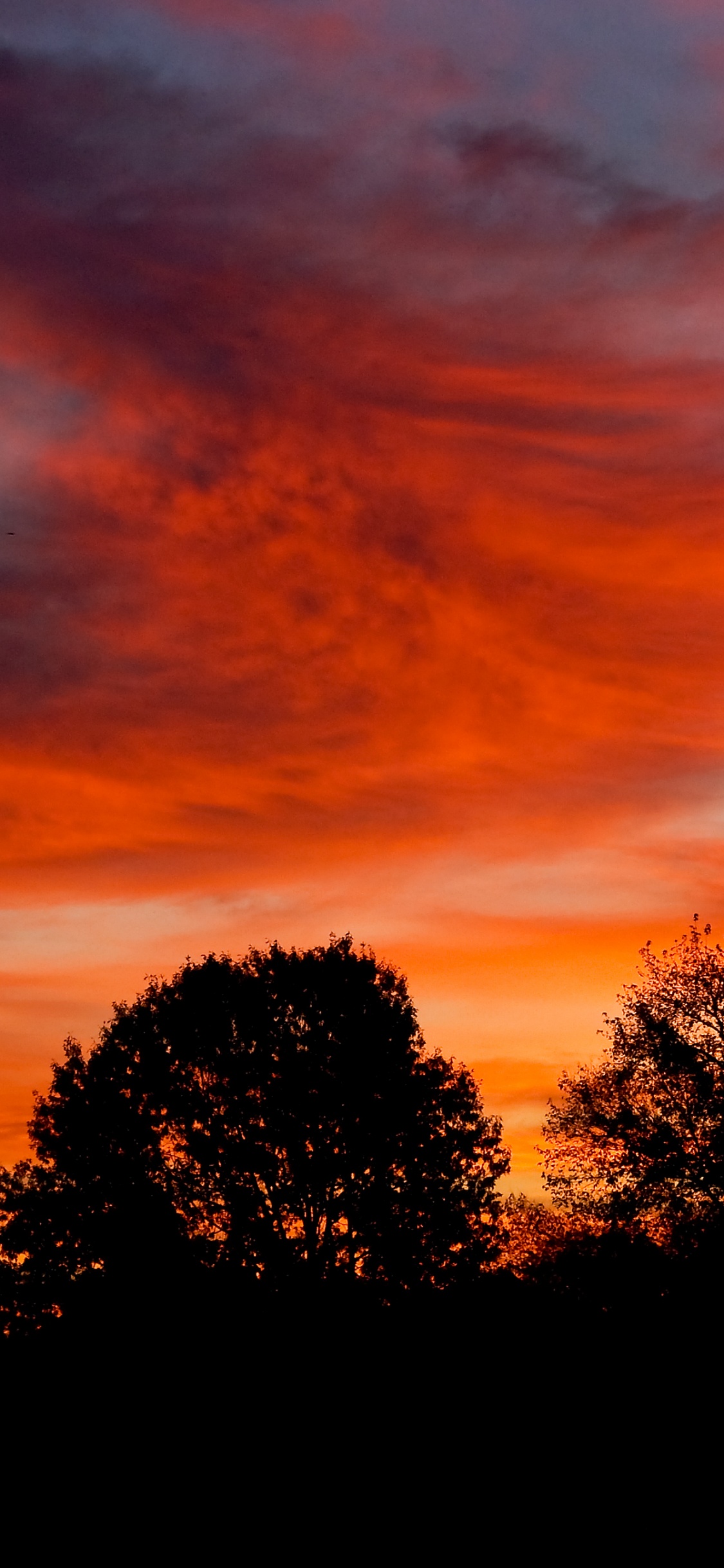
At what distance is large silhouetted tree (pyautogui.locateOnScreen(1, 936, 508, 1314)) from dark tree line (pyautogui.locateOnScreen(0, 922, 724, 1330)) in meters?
0.09

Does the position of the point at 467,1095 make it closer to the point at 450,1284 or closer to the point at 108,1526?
the point at 450,1284

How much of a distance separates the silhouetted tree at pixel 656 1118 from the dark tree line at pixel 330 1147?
10 cm

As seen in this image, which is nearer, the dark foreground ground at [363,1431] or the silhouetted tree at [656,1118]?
the dark foreground ground at [363,1431]

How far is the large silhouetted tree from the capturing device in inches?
2315

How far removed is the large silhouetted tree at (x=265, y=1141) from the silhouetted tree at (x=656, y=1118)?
14.9 ft

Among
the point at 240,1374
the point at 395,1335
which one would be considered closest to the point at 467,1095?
the point at 395,1335

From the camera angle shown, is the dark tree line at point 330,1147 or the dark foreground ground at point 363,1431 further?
the dark tree line at point 330,1147

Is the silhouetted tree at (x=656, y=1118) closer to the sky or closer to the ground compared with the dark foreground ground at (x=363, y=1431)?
closer to the sky

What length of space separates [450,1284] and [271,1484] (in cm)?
2825

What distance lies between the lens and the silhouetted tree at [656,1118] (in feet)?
192

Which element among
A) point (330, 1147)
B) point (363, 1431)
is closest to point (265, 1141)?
point (330, 1147)

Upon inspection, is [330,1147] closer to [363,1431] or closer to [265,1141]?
[265,1141]

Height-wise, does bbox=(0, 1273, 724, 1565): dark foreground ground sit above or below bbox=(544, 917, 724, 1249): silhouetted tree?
below

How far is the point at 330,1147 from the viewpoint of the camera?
60000 millimetres
